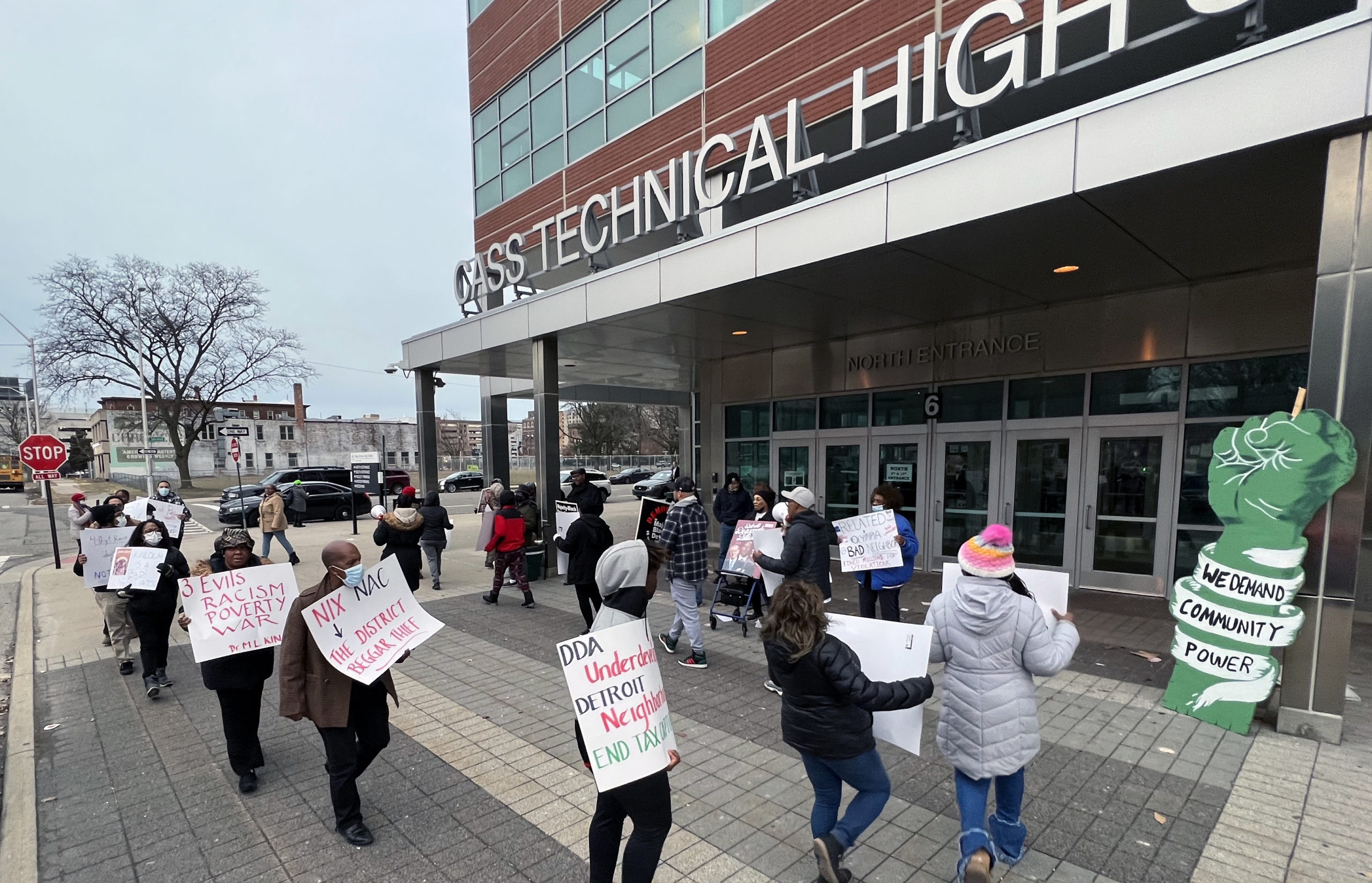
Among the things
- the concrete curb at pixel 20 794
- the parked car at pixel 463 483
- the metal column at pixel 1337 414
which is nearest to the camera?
the concrete curb at pixel 20 794

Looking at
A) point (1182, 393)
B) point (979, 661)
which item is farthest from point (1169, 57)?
point (979, 661)

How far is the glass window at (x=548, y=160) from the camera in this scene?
1419cm

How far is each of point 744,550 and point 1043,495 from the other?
17.8ft

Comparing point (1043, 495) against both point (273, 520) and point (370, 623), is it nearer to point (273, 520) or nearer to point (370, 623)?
point (370, 623)

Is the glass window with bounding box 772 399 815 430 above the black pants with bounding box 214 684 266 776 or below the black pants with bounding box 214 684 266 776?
above

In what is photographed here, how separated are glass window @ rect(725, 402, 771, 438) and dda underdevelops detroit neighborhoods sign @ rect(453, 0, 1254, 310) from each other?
4664 millimetres

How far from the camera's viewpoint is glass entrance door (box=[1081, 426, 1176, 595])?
26.9ft

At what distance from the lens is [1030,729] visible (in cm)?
277

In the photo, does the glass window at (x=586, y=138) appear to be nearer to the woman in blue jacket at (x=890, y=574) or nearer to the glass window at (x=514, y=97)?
the glass window at (x=514, y=97)

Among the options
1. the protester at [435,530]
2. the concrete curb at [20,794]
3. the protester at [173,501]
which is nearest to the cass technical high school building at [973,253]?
the protester at [435,530]

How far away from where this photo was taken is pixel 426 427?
570 inches

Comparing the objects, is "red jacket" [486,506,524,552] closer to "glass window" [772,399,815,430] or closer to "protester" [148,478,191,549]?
"protester" [148,478,191,549]

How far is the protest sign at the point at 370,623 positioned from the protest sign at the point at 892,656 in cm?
226

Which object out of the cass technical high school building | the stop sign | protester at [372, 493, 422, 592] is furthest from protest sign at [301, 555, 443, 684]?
the stop sign
